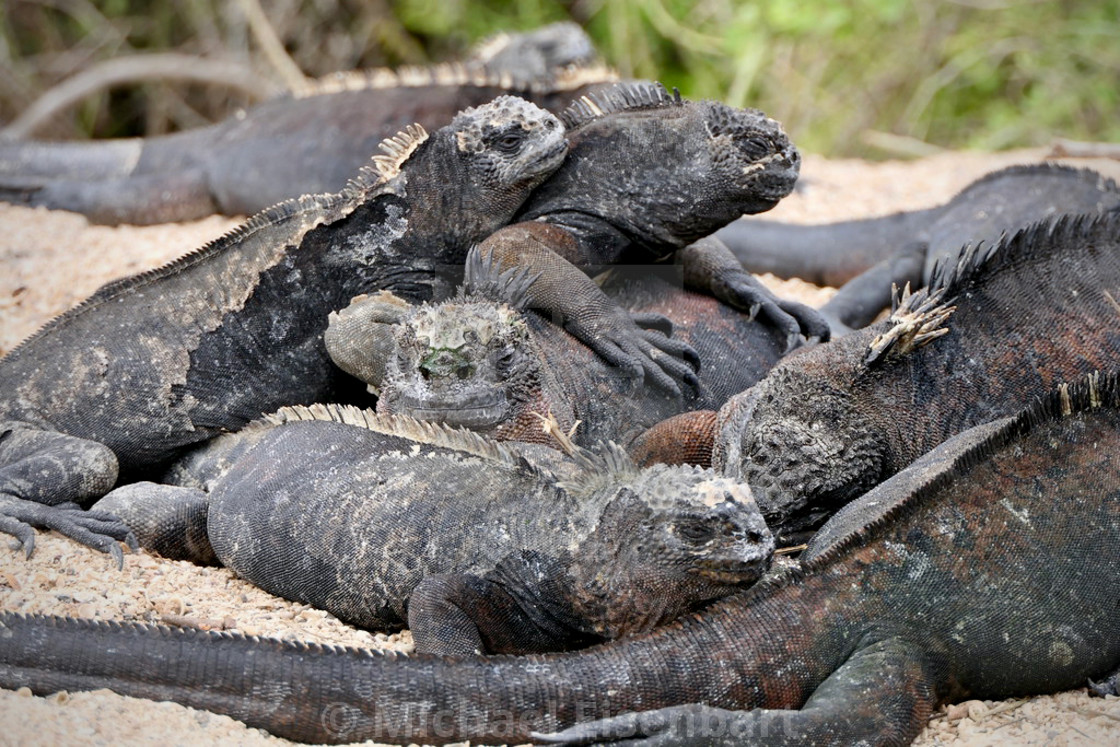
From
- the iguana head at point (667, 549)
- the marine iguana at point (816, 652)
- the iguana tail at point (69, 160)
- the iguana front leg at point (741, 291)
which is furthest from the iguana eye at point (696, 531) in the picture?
the iguana tail at point (69, 160)

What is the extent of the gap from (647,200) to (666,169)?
11 cm

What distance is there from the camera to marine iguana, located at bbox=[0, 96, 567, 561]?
3.92m

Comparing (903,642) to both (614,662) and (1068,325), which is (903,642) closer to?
(614,662)

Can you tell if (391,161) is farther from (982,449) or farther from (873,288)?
(982,449)

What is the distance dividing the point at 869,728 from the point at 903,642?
221 millimetres

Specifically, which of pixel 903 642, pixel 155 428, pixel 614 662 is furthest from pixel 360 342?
pixel 903 642

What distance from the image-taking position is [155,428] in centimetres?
391

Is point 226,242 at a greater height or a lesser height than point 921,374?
lesser

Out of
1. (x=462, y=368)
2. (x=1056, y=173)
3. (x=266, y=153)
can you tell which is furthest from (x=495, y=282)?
(x=266, y=153)

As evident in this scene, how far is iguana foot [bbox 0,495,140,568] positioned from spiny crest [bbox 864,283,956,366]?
6.61 feet

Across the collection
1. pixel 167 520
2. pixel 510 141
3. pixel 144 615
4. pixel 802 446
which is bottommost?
pixel 167 520

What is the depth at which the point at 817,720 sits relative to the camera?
246 cm

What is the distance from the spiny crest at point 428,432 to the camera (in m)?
3.06

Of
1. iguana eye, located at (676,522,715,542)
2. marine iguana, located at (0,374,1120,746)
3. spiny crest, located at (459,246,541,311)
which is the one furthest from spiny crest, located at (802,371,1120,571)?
spiny crest, located at (459,246,541,311)
